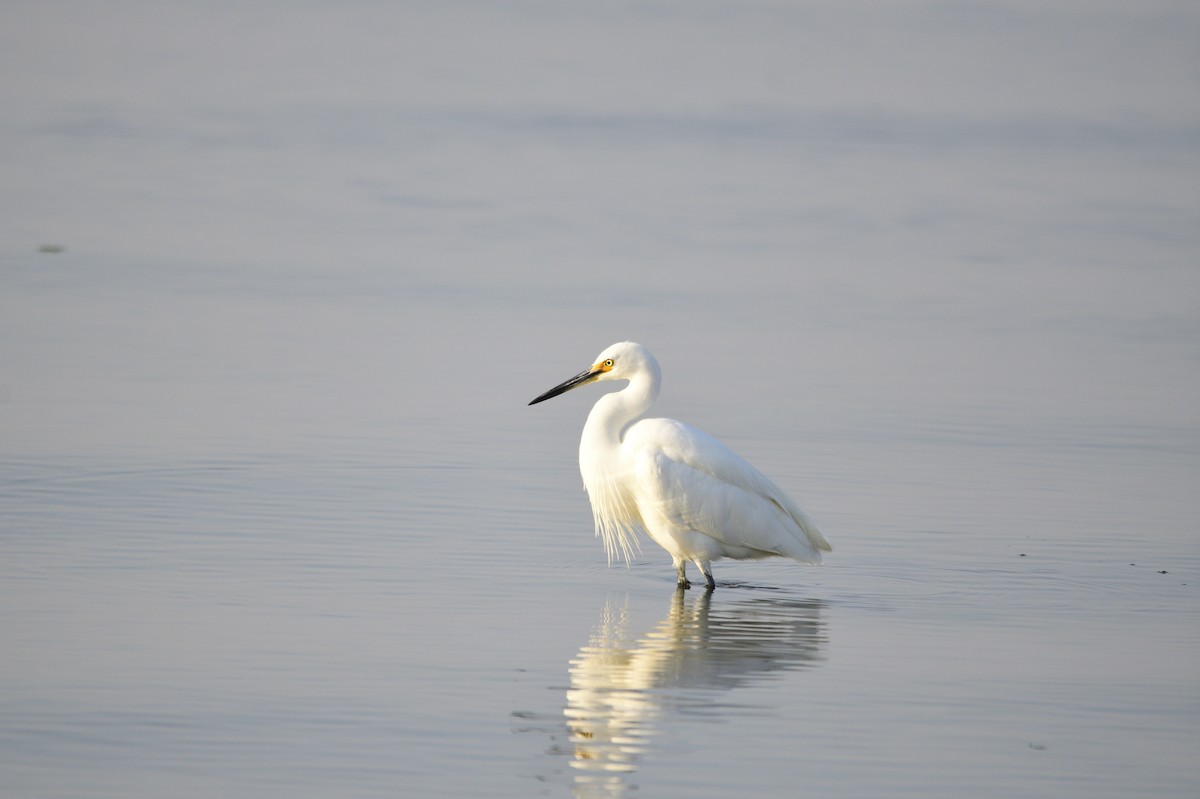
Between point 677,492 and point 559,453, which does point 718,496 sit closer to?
point 677,492

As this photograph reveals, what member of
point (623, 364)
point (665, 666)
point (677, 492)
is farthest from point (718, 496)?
point (665, 666)

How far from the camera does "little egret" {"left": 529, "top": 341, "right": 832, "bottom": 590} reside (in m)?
9.05

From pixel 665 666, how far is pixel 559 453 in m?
3.80

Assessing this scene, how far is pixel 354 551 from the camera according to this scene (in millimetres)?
8812

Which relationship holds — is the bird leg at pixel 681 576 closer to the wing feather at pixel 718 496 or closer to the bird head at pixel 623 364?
the wing feather at pixel 718 496

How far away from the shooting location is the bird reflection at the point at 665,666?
252 inches

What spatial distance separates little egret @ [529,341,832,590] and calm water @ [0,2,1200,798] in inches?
8.3

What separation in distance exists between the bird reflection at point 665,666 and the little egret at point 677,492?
279 millimetres

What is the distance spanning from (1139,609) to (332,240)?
1067cm

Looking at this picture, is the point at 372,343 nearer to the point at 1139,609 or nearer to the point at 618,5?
the point at 1139,609

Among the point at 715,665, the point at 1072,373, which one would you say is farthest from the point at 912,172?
the point at 715,665

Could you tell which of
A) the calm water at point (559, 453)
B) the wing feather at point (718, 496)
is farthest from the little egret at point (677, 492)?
the calm water at point (559, 453)

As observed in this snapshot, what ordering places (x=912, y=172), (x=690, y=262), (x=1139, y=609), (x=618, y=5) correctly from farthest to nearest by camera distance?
(x=618, y=5), (x=912, y=172), (x=690, y=262), (x=1139, y=609)

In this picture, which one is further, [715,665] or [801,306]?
[801,306]
